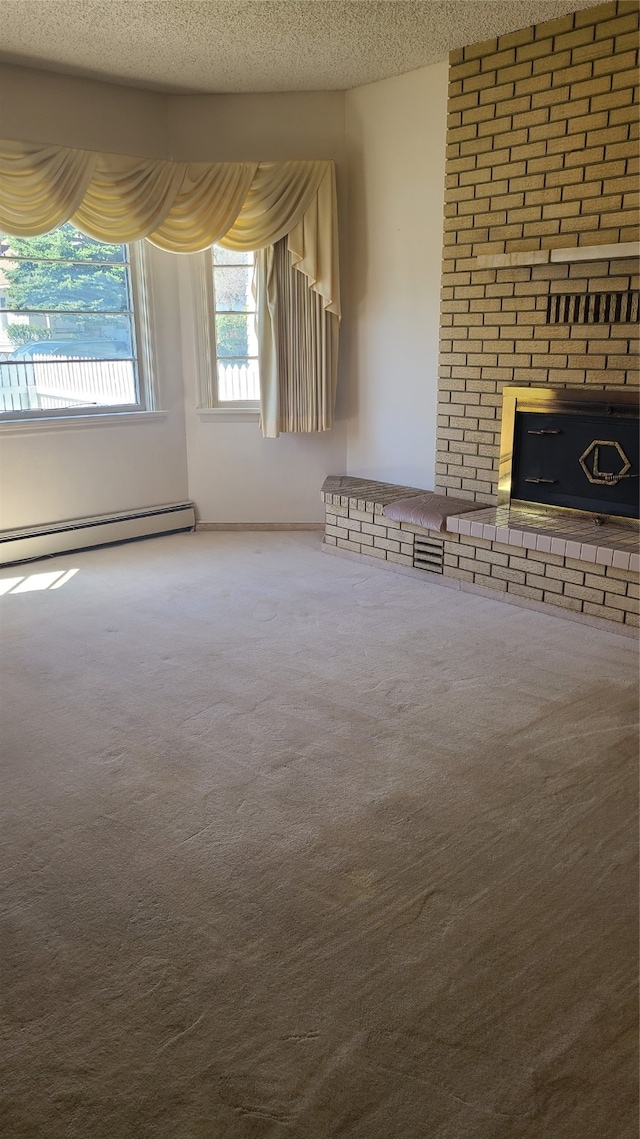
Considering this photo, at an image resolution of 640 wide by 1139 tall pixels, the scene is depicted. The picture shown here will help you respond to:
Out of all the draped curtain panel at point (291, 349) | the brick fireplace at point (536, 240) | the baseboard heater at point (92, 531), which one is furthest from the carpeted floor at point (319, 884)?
the draped curtain panel at point (291, 349)

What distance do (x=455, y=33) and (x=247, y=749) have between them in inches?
138

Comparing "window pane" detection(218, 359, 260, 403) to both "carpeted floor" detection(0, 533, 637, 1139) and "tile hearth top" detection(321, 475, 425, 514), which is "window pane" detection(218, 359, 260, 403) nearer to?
"tile hearth top" detection(321, 475, 425, 514)

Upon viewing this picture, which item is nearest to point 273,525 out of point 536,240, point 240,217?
point 240,217

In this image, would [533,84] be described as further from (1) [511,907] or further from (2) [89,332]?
(1) [511,907]

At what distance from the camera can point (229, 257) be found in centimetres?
529

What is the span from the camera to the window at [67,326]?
15.5 feet

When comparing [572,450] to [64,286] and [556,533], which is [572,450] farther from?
[64,286]

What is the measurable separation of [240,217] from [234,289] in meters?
0.48

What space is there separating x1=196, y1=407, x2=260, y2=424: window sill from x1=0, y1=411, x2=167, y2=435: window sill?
0.26m

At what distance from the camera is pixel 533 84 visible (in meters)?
3.95

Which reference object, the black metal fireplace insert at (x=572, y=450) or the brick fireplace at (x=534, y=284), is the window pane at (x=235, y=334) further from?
the black metal fireplace insert at (x=572, y=450)

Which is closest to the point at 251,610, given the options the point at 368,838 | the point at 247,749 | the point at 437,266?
the point at 247,749

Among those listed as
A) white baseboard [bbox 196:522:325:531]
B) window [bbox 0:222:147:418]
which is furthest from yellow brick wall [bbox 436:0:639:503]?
window [bbox 0:222:147:418]

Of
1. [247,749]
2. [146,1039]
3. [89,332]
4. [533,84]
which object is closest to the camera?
[146,1039]
